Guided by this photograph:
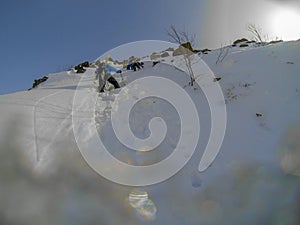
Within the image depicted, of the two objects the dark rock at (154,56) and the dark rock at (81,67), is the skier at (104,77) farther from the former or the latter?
the dark rock at (154,56)

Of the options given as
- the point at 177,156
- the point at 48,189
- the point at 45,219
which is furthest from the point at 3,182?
the point at 177,156

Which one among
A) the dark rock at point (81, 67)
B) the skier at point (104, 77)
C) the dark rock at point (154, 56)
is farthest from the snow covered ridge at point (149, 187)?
the dark rock at point (154, 56)

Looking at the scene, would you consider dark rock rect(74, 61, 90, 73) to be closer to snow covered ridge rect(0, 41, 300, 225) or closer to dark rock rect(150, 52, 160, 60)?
dark rock rect(150, 52, 160, 60)

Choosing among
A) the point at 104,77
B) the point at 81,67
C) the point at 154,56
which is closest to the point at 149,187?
the point at 104,77

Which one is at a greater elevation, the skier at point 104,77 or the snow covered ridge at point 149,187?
the skier at point 104,77

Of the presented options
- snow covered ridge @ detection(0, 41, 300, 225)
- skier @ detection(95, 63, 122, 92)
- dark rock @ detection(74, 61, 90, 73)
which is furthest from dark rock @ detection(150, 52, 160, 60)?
snow covered ridge @ detection(0, 41, 300, 225)

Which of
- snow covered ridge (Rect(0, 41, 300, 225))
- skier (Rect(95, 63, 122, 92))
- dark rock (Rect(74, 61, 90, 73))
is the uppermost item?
dark rock (Rect(74, 61, 90, 73))

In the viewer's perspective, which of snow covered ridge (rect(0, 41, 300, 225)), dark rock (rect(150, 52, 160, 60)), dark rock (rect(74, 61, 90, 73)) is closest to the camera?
snow covered ridge (rect(0, 41, 300, 225))

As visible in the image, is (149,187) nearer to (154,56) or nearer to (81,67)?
(81,67)
